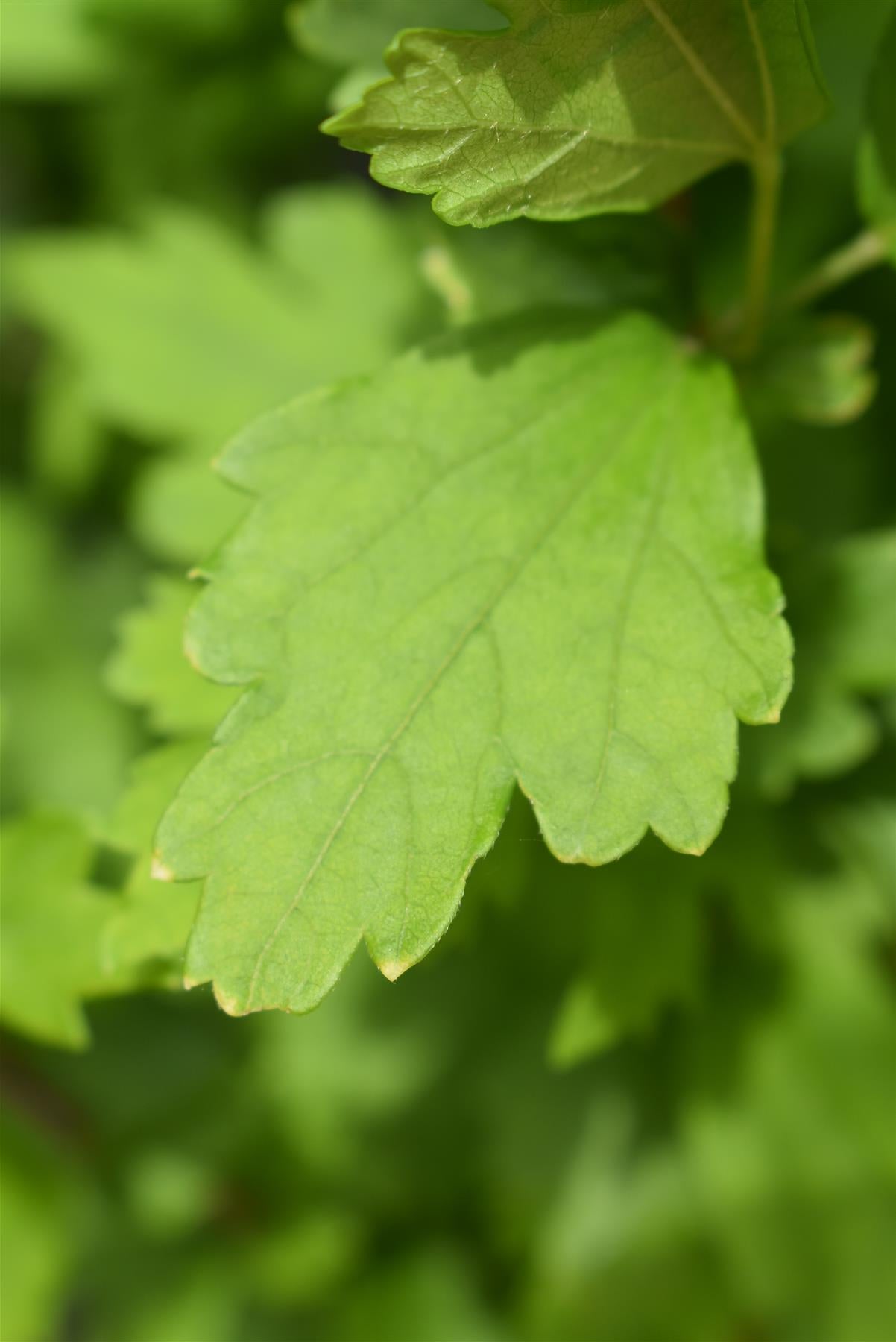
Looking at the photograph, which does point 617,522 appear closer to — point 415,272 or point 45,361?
point 415,272

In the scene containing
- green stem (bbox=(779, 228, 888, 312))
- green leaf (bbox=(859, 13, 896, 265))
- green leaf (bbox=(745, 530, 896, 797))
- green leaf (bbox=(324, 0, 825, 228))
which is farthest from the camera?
green leaf (bbox=(745, 530, 896, 797))

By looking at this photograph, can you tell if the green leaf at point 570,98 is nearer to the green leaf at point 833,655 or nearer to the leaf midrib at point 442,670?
the leaf midrib at point 442,670

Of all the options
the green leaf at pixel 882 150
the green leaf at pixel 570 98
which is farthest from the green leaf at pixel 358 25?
the green leaf at pixel 882 150

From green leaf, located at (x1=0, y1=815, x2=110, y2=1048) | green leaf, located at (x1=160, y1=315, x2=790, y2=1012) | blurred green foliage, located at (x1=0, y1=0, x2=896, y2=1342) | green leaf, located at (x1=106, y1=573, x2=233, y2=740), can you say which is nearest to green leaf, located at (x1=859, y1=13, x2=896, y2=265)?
blurred green foliage, located at (x1=0, y1=0, x2=896, y2=1342)

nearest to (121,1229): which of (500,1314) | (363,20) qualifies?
(500,1314)

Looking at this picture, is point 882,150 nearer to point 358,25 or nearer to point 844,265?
point 844,265

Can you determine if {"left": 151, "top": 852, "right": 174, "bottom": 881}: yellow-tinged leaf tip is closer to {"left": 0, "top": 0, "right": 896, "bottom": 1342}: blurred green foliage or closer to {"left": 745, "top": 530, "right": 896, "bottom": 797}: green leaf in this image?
{"left": 0, "top": 0, "right": 896, "bottom": 1342}: blurred green foliage
